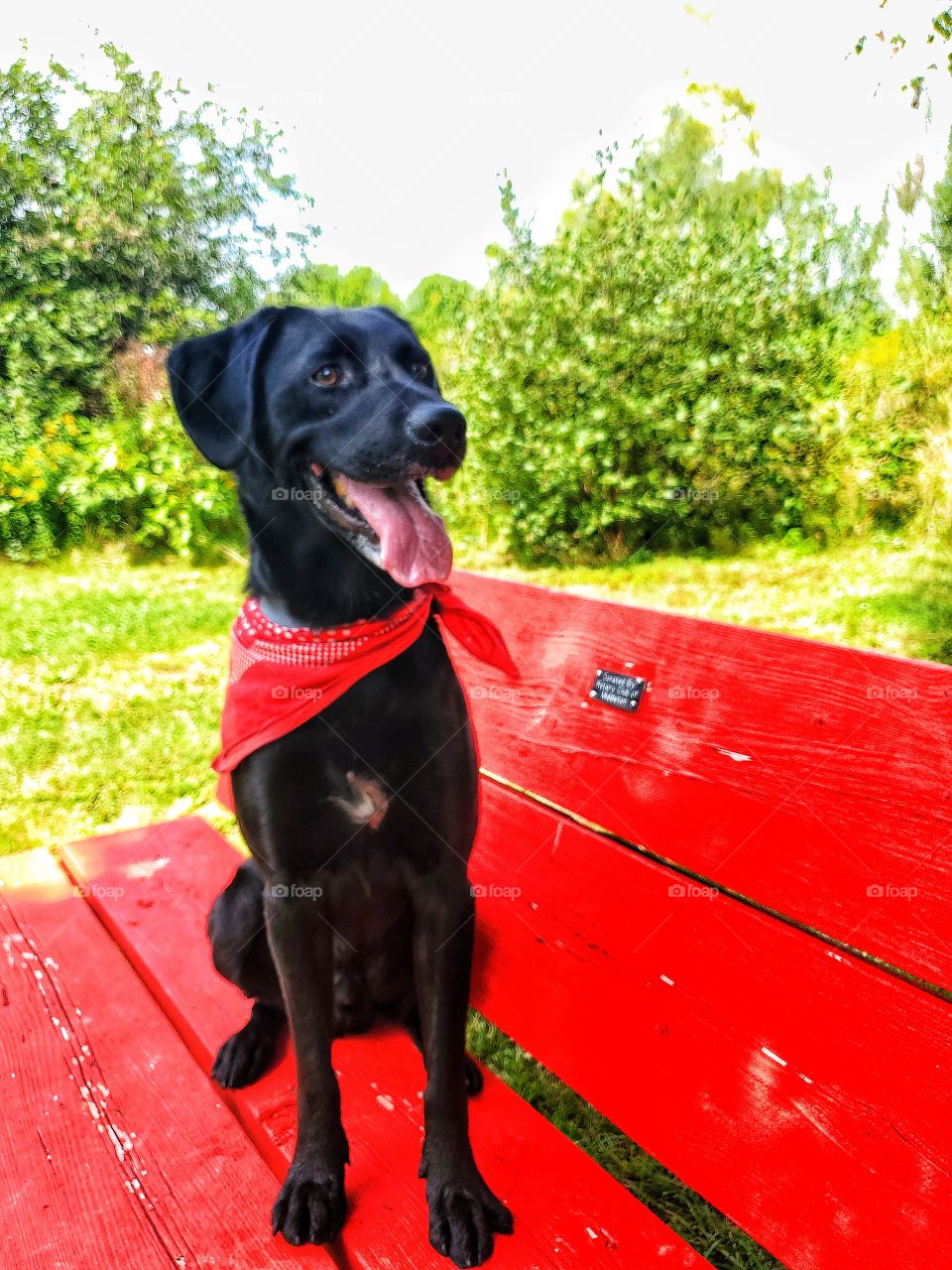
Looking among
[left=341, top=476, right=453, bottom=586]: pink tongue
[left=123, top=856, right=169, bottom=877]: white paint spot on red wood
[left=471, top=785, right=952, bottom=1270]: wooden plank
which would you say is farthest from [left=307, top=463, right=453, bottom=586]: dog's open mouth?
[left=123, top=856, right=169, bottom=877]: white paint spot on red wood

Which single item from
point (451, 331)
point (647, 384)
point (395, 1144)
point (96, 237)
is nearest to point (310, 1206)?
point (395, 1144)

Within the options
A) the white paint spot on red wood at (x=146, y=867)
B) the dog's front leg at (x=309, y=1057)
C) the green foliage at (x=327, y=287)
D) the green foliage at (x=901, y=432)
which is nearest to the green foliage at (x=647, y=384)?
the green foliage at (x=901, y=432)

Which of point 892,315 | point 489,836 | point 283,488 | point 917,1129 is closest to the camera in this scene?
point 917,1129

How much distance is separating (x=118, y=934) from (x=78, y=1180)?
0.78m

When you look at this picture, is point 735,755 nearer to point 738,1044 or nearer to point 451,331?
point 738,1044

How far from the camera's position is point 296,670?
149 cm

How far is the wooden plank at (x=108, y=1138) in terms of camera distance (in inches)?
52.6

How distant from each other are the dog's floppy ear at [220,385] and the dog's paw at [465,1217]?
1.20 m

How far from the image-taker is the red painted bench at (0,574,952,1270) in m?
1.23

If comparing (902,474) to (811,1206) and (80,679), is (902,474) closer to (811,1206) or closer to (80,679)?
(80,679)

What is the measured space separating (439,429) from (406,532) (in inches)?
6.7

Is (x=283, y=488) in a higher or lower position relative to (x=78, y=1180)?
higher

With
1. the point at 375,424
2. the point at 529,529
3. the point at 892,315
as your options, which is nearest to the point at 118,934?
the point at 375,424

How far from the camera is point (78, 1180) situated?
1.45m
